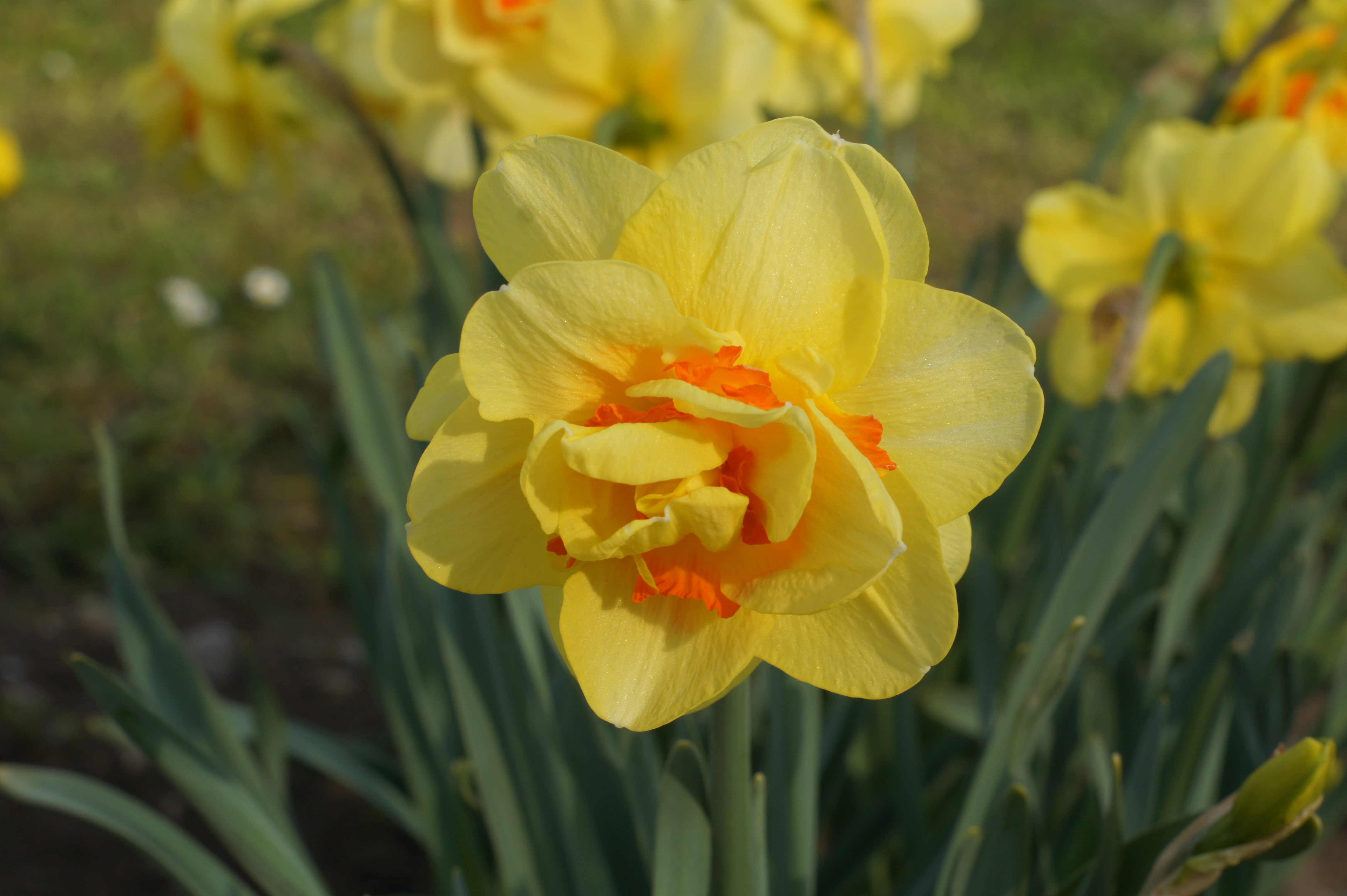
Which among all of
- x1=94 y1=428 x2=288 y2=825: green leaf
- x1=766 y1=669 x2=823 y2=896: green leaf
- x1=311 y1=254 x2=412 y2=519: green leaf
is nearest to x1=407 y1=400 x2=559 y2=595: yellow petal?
x1=766 y1=669 x2=823 y2=896: green leaf

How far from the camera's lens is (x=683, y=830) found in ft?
2.50

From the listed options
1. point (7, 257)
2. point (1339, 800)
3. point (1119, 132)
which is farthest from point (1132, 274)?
point (7, 257)

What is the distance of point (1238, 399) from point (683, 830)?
1056mm

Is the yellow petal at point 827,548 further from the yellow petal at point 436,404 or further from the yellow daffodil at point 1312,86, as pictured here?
the yellow daffodil at point 1312,86

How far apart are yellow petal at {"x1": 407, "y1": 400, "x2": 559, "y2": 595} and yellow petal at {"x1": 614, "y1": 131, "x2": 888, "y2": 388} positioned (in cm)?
14

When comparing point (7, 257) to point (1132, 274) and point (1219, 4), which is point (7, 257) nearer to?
point (1132, 274)

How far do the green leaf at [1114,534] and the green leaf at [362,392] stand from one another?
859mm

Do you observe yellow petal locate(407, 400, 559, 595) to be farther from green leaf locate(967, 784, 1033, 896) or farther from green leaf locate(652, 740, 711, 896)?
green leaf locate(967, 784, 1033, 896)

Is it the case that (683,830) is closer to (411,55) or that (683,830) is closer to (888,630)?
(888,630)

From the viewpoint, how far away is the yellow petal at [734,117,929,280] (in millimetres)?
624

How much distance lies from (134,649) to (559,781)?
52 centimetres

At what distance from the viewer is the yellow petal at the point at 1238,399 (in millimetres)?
1393


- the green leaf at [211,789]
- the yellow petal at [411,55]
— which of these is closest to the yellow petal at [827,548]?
the green leaf at [211,789]

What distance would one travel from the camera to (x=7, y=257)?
132 inches
